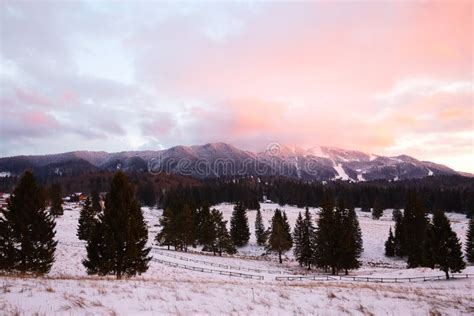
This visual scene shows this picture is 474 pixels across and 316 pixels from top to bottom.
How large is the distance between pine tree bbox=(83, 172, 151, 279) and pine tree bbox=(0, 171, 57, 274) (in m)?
4.60

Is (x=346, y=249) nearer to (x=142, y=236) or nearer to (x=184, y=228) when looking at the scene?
(x=184, y=228)

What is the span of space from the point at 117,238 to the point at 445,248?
3807cm

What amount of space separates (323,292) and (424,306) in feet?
15.2

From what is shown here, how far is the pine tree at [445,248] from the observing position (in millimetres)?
39125

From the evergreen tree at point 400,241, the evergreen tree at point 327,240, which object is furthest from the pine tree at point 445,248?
the evergreen tree at point 400,241

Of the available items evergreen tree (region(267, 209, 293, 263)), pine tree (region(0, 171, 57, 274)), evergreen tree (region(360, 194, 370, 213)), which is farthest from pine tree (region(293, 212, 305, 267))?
evergreen tree (region(360, 194, 370, 213))

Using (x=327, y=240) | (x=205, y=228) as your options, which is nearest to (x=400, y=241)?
(x=327, y=240)

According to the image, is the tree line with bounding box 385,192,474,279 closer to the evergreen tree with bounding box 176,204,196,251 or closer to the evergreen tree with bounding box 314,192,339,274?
the evergreen tree with bounding box 314,192,339,274

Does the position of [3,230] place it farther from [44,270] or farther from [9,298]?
[9,298]

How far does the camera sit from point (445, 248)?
Result: 39.8 metres

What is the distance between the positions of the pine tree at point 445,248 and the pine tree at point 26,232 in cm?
4253

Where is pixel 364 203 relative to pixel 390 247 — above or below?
above

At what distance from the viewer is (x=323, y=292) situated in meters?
17.2

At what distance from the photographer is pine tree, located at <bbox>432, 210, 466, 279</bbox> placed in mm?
39125
